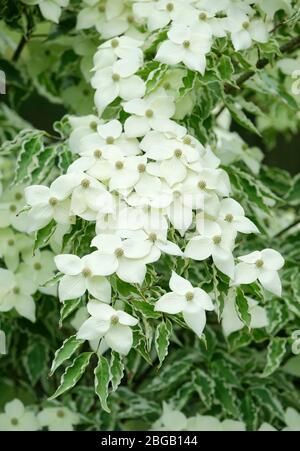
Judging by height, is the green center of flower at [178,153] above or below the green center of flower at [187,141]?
above

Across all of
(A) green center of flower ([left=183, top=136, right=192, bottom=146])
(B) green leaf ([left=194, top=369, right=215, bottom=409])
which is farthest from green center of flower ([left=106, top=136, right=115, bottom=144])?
(B) green leaf ([left=194, top=369, right=215, bottom=409])

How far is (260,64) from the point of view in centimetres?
186

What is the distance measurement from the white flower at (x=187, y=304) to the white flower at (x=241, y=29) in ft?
1.57

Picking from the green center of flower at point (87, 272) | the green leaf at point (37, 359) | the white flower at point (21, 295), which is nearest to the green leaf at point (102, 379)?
the green center of flower at point (87, 272)

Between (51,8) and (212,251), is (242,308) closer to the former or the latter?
(212,251)

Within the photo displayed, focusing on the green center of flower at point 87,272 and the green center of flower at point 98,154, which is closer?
the green center of flower at point 87,272

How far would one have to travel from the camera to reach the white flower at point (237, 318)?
1672 mm

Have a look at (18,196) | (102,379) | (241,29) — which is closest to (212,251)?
(102,379)

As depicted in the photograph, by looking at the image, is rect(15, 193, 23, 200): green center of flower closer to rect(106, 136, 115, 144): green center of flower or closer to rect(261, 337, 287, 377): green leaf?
rect(106, 136, 115, 144): green center of flower

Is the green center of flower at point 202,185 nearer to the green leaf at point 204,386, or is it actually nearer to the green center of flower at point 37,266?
the green center of flower at point 37,266

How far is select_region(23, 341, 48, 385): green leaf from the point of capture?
6.59 feet

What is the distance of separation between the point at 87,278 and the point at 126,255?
0.06m

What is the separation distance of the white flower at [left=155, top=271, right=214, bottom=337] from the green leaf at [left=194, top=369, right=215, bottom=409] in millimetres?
581

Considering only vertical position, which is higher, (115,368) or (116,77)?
(116,77)
